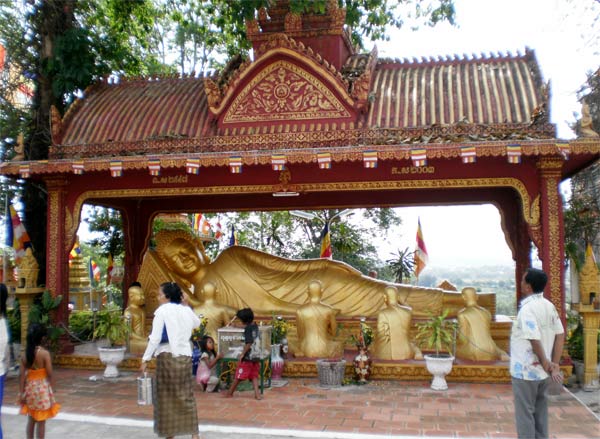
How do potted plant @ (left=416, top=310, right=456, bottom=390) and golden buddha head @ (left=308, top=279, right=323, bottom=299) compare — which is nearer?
potted plant @ (left=416, top=310, right=456, bottom=390)

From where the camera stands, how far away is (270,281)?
395 inches

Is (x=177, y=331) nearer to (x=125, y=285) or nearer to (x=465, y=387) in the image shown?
(x=465, y=387)

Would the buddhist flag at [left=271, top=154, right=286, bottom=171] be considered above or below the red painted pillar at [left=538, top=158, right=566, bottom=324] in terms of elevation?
above

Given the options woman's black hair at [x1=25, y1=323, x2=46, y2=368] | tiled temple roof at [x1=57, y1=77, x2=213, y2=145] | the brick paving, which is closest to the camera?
woman's black hair at [x1=25, y1=323, x2=46, y2=368]

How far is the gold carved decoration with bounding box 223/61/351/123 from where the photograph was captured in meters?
8.85

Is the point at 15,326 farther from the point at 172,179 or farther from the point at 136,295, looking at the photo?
the point at 172,179

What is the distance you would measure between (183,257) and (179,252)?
12 cm

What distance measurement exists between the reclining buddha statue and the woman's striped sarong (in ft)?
13.5

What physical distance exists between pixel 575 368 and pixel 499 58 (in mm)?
4901

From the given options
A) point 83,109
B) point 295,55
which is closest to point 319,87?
point 295,55

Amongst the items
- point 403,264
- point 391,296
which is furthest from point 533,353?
point 403,264

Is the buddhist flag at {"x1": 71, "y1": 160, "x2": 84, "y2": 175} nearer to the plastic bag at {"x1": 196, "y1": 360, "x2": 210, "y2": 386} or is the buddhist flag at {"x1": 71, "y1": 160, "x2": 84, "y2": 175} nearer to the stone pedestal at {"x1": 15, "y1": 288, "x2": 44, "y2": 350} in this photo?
the stone pedestal at {"x1": 15, "y1": 288, "x2": 44, "y2": 350}

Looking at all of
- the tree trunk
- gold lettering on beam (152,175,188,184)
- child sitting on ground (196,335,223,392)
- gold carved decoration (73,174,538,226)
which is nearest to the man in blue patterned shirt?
gold carved decoration (73,174,538,226)

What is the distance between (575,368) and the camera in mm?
7961
